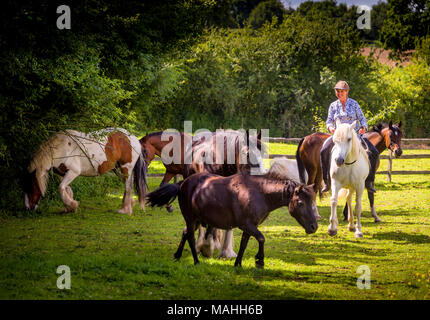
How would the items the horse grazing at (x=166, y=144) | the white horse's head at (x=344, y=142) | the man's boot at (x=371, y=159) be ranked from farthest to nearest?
the horse grazing at (x=166, y=144)
the man's boot at (x=371, y=159)
the white horse's head at (x=344, y=142)

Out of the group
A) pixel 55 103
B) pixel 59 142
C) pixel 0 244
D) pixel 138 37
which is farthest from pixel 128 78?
pixel 0 244

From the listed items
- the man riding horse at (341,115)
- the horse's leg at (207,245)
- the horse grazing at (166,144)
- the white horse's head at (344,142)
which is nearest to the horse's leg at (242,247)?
the horse's leg at (207,245)

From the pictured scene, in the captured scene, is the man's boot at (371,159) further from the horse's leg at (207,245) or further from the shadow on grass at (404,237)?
the horse's leg at (207,245)

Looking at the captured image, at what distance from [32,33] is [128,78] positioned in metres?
5.09

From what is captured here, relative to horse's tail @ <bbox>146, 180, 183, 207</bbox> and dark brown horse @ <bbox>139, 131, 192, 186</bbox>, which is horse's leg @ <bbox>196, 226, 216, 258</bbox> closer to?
horse's tail @ <bbox>146, 180, 183, 207</bbox>

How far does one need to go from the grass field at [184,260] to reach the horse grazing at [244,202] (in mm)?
648

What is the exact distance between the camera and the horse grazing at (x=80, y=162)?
12.2 m

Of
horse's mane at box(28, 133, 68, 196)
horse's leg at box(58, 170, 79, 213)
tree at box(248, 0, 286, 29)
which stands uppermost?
tree at box(248, 0, 286, 29)

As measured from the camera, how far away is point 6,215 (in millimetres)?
12133

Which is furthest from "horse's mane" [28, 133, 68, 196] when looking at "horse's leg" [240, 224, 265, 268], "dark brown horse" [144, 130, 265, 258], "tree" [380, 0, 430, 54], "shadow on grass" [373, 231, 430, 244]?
"tree" [380, 0, 430, 54]

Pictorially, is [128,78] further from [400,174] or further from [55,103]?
[400,174]

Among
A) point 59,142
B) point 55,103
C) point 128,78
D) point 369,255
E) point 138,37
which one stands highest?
point 138,37

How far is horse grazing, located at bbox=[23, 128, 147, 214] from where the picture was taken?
39.9ft

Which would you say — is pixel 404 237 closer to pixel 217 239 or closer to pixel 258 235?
pixel 217 239
